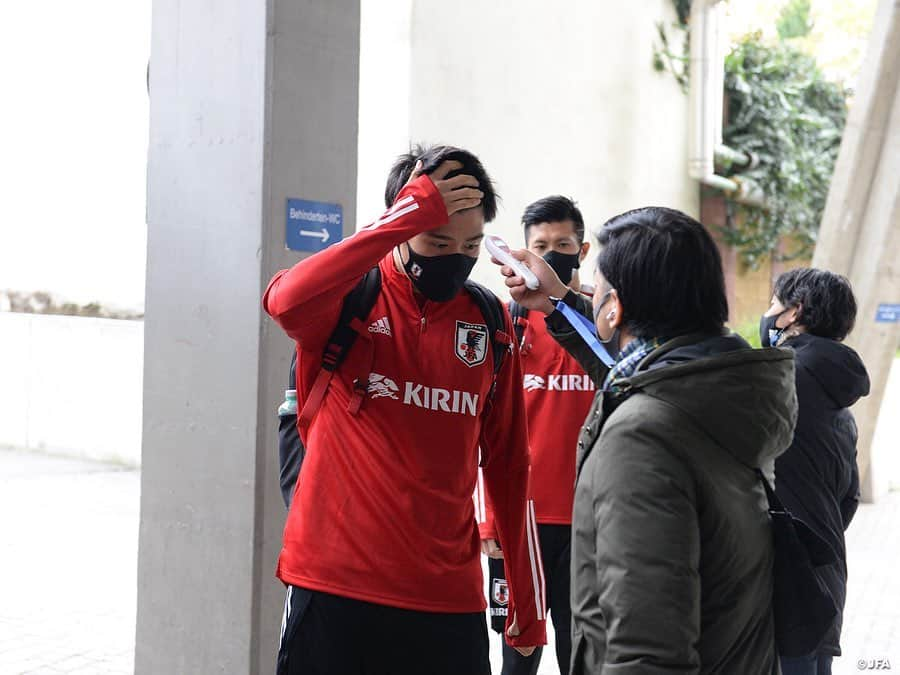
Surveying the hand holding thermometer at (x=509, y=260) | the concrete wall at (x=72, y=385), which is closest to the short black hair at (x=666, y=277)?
the hand holding thermometer at (x=509, y=260)

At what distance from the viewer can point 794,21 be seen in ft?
89.0

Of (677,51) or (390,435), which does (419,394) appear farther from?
(677,51)

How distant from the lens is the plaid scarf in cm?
224

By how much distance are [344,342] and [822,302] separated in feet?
5.89

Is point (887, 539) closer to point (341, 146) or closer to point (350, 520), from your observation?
point (341, 146)

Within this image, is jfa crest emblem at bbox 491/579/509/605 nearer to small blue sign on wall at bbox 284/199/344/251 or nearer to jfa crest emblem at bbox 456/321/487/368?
jfa crest emblem at bbox 456/321/487/368

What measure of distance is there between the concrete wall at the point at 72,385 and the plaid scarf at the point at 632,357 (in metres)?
9.89

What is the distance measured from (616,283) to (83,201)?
11.3 metres

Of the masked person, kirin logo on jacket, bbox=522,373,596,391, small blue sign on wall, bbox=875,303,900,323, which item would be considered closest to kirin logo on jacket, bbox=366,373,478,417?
the masked person

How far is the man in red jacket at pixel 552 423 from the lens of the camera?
13.7ft

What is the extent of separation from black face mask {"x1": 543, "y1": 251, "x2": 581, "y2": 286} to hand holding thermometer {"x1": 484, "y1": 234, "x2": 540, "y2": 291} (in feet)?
3.89

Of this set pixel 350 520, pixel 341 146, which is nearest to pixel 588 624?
pixel 350 520

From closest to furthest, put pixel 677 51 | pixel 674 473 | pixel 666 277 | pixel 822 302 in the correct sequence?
1. pixel 674 473
2. pixel 666 277
3. pixel 822 302
4. pixel 677 51

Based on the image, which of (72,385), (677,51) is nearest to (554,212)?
(72,385)
